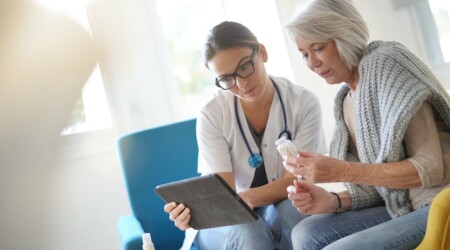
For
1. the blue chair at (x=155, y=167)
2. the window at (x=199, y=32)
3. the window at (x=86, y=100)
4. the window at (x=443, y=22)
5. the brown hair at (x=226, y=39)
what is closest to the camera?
the brown hair at (x=226, y=39)

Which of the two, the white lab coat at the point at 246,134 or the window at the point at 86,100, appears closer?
the white lab coat at the point at 246,134

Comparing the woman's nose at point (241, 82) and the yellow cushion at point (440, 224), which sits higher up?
the woman's nose at point (241, 82)

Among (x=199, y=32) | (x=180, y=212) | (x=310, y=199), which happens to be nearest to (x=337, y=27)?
(x=310, y=199)

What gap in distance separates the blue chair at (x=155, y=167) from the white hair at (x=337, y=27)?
80 cm

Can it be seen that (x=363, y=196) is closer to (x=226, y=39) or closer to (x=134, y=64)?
(x=226, y=39)

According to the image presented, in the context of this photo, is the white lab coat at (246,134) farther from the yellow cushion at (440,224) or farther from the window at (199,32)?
the window at (199,32)

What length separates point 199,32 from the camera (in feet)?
8.30

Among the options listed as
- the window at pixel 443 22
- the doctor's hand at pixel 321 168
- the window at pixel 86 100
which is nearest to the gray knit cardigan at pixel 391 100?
the doctor's hand at pixel 321 168

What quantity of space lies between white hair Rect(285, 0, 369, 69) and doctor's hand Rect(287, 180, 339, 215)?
36 centimetres

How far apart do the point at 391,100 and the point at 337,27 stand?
263mm

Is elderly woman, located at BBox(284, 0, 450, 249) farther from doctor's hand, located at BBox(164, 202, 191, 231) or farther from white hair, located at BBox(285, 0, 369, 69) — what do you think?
doctor's hand, located at BBox(164, 202, 191, 231)

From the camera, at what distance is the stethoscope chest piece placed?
1.50 metres

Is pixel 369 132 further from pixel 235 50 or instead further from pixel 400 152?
pixel 235 50

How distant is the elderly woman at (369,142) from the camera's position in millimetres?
1024
